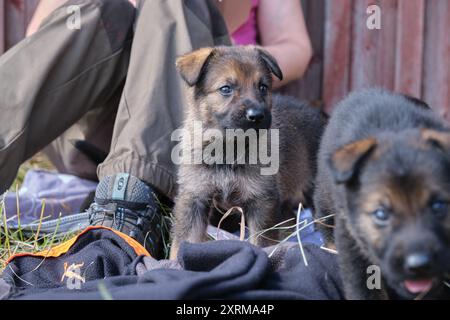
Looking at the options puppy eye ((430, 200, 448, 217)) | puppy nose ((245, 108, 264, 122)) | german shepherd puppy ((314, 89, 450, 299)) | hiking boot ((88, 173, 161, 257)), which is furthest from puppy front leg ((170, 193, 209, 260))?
puppy eye ((430, 200, 448, 217))

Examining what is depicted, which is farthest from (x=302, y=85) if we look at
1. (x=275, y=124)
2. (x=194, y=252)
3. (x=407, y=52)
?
(x=194, y=252)

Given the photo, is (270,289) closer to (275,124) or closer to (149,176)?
(149,176)

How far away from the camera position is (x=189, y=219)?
372cm

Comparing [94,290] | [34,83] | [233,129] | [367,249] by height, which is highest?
[34,83]

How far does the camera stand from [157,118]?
3.89m

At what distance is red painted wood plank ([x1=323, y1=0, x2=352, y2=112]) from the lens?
566 cm

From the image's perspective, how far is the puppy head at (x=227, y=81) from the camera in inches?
145

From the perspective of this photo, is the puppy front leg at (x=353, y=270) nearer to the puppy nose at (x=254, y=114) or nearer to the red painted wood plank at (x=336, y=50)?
the puppy nose at (x=254, y=114)

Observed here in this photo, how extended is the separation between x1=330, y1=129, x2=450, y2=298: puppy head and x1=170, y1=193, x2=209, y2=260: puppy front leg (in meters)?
1.40

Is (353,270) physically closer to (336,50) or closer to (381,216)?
(381,216)

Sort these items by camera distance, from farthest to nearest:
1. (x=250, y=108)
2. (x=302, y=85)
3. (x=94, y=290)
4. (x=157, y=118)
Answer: (x=302, y=85), (x=157, y=118), (x=250, y=108), (x=94, y=290)

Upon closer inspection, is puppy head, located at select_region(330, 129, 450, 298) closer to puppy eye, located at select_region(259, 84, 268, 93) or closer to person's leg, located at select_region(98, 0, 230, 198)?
puppy eye, located at select_region(259, 84, 268, 93)

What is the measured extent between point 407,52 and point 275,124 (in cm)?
181

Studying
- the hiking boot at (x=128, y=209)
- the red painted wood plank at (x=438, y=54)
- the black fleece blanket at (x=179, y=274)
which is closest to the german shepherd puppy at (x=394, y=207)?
the black fleece blanket at (x=179, y=274)
